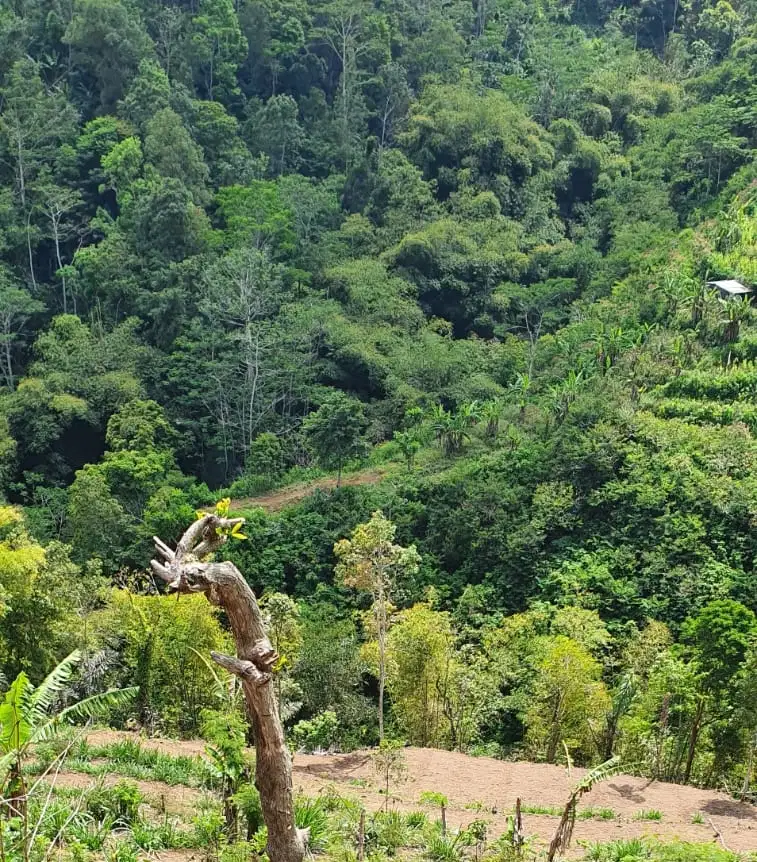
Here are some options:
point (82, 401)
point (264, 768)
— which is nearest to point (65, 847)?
point (264, 768)

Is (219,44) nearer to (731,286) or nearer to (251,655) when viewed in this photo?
(731,286)

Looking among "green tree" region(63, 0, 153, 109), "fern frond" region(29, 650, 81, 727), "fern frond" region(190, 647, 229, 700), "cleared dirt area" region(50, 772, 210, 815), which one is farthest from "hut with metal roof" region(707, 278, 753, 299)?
"fern frond" region(29, 650, 81, 727)

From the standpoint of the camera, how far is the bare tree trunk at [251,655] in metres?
8.26

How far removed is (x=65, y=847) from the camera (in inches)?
455

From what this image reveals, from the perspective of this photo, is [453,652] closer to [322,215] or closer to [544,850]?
[544,850]

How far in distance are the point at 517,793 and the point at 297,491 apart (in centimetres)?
2190

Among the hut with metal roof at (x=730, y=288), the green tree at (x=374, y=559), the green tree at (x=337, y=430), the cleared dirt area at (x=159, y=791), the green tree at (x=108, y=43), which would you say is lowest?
the cleared dirt area at (x=159, y=791)

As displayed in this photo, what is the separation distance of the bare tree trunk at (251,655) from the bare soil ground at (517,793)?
566 cm

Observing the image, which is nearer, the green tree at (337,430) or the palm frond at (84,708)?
the palm frond at (84,708)

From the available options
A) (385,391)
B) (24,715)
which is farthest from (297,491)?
(24,715)

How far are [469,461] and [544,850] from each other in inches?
929

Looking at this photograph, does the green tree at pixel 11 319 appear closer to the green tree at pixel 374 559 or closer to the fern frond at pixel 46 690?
the green tree at pixel 374 559

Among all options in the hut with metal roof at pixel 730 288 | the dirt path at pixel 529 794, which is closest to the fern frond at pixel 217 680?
the dirt path at pixel 529 794

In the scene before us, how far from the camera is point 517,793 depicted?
18094mm
